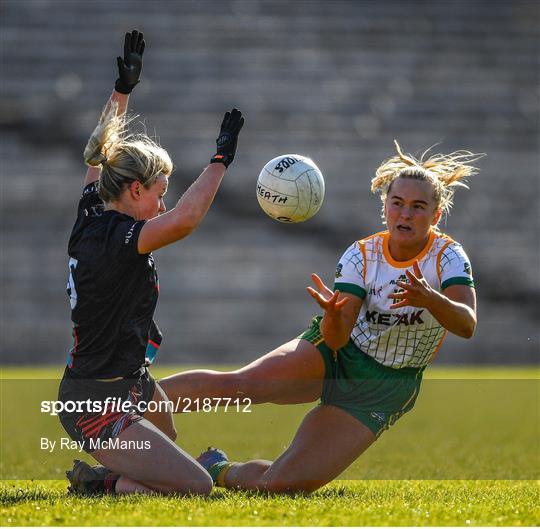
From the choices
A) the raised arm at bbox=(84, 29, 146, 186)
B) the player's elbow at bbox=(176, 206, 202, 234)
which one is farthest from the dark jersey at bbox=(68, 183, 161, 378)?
the raised arm at bbox=(84, 29, 146, 186)

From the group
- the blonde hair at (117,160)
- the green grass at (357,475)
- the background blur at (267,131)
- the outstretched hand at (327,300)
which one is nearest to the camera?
the green grass at (357,475)

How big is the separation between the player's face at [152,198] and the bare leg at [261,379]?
3.25 feet

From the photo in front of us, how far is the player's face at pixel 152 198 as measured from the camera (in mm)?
5160

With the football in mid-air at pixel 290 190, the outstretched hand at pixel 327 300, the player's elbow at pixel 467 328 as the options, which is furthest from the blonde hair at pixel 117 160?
the player's elbow at pixel 467 328

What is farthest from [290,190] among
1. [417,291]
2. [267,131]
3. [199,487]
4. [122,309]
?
[267,131]

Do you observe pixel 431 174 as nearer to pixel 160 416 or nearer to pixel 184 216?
pixel 184 216

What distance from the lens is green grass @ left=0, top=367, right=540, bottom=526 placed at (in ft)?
13.6

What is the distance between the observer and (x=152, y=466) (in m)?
4.75

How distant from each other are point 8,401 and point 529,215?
11.1 m

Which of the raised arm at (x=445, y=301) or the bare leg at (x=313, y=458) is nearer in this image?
the raised arm at (x=445, y=301)

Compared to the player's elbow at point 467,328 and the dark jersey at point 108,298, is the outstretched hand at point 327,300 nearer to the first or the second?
the player's elbow at point 467,328

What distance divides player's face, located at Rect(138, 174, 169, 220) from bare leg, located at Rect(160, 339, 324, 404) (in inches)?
39.0

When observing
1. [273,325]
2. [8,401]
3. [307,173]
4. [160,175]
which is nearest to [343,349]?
[307,173]

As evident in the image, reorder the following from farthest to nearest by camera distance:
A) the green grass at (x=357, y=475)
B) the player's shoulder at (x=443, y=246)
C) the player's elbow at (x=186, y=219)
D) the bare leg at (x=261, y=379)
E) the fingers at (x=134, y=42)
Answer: the fingers at (x=134, y=42) < the bare leg at (x=261, y=379) < the player's shoulder at (x=443, y=246) < the player's elbow at (x=186, y=219) < the green grass at (x=357, y=475)
